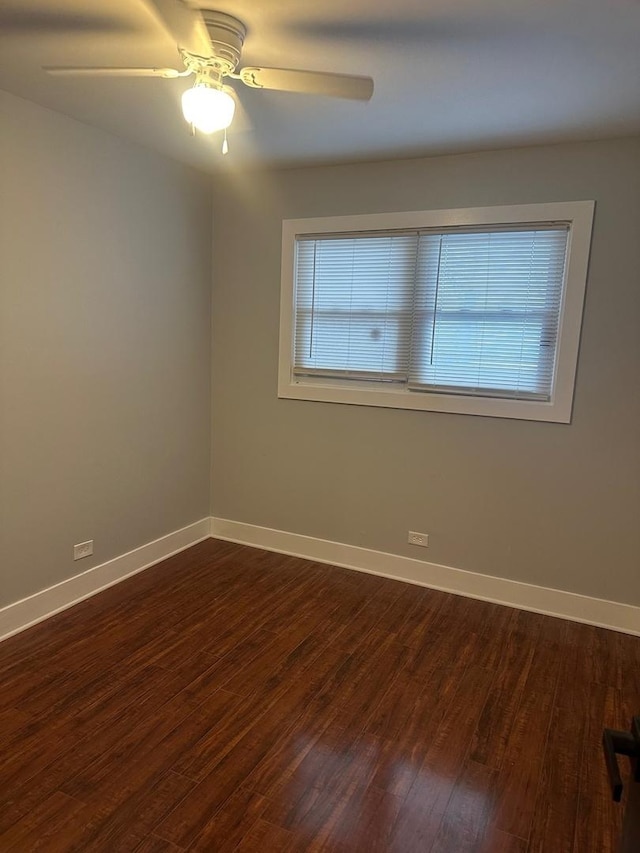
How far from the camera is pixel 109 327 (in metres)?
3.14

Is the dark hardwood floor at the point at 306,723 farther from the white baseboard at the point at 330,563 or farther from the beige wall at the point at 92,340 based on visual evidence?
the beige wall at the point at 92,340

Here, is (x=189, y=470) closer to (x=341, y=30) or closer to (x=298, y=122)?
(x=298, y=122)

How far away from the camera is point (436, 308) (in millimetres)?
3297

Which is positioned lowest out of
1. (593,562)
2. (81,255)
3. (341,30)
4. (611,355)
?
(593,562)

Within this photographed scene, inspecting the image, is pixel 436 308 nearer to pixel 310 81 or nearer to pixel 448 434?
pixel 448 434

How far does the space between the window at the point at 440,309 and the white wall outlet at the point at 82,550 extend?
1573mm

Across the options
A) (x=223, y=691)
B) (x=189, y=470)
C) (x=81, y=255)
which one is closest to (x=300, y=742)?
(x=223, y=691)

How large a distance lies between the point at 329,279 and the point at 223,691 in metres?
2.54

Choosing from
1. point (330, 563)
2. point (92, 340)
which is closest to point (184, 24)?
point (92, 340)

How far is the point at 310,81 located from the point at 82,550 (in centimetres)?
266

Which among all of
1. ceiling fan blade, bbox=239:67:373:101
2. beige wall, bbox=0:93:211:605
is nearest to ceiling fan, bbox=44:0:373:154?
ceiling fan blade, bbox=239:67:373:101

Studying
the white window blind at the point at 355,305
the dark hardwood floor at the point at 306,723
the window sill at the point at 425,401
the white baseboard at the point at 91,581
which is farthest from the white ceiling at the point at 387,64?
the dark hardwood floor at the point at 306,723

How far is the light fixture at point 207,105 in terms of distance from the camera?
5.94 feet

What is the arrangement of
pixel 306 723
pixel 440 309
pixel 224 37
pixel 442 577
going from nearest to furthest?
pixel 224 37, pixel 306 723, pixel 440 309, pixel 442 577
